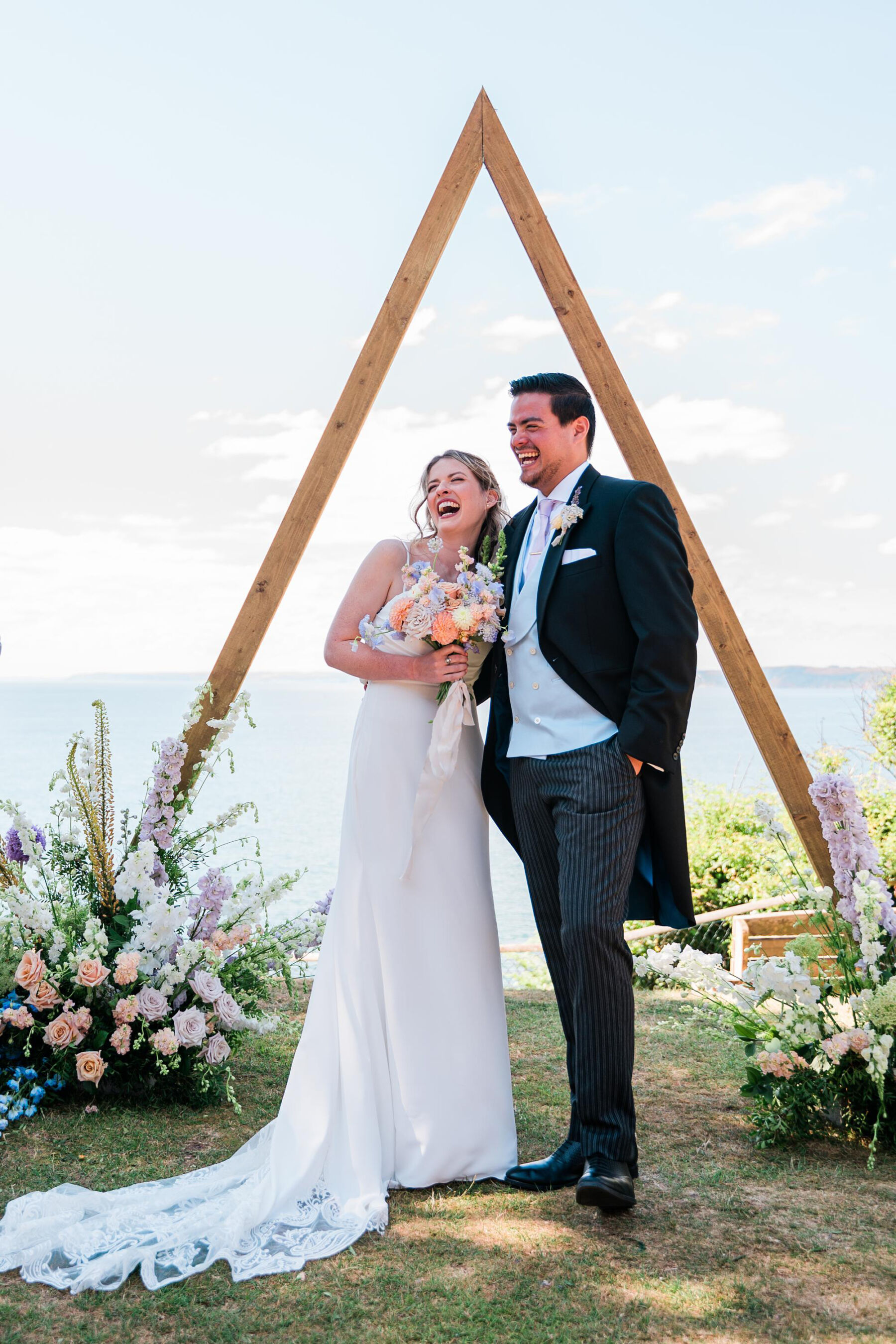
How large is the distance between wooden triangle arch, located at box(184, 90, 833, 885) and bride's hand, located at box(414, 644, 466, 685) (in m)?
0.95

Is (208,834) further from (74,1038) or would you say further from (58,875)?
(74,1038)

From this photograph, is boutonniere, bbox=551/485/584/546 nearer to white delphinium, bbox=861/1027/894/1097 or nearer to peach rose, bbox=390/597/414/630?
peach rose, bbox=390/597/414/630

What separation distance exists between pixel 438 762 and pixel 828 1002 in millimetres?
1382

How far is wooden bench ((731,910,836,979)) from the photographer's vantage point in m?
4.71

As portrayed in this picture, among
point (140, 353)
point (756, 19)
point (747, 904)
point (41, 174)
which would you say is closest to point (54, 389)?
point (140, 353)

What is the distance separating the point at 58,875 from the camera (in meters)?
3.59

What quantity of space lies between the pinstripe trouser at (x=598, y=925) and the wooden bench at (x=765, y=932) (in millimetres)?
2339

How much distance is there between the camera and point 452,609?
2643mm

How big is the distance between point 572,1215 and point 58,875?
6.90 ft

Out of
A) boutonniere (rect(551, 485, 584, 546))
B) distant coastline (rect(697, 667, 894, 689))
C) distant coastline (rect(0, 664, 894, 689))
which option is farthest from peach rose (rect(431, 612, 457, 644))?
distant coastline (rect(697, 667, 894, 689))

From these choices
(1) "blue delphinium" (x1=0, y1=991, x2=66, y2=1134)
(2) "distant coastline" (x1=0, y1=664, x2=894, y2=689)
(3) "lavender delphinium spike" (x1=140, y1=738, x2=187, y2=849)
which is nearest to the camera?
(1) "blue delphinium" (x1=0, y1=991, x2=66, y2=1134)

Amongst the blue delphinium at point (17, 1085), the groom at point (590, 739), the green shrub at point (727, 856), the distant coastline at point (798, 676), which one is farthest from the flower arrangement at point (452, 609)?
the distant coastline at point (798, 676)

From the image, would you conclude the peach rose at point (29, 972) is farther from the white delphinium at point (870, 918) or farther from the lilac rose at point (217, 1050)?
the white delphinium at point (870, 918)

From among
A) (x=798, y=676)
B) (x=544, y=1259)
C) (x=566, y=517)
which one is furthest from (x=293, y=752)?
(x=544, y=1259)
